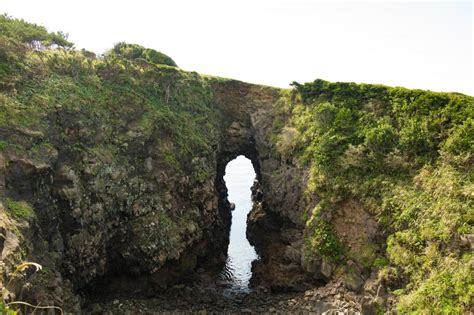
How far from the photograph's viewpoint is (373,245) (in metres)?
29.7

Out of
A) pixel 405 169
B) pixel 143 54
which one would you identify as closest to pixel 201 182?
pixel 405 169

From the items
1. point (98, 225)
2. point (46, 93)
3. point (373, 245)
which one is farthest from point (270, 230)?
point (46, 93)

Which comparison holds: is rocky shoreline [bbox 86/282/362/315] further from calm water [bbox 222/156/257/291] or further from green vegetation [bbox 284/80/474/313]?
calm water [bbox 222/156/257/291]

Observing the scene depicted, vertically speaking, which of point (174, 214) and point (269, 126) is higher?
point (269, 126)

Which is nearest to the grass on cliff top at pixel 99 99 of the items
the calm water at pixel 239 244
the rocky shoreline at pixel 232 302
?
the rocky shoreline at pixel 232 302

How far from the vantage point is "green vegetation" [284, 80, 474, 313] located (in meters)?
23.9

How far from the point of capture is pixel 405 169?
31266 millimetres

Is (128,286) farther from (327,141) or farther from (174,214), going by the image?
(327,141)

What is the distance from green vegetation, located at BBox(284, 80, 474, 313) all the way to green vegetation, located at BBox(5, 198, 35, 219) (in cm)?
2110

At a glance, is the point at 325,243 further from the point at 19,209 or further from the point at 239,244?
the point at 239,244

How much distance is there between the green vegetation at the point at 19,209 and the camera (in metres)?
23.8

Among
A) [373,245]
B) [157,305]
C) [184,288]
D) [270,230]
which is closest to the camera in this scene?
[373,245]

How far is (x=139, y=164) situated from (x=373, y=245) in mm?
20826

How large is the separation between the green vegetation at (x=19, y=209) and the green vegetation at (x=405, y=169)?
21.1 metres
